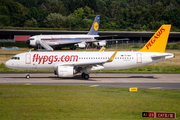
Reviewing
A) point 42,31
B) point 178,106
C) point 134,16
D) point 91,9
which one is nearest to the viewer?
point 178,106

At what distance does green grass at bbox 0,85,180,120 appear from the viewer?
14375mm

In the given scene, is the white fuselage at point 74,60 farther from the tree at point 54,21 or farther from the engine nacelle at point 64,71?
the tree at point 54,21

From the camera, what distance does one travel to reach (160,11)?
507 feet

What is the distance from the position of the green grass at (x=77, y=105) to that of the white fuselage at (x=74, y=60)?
12.3m

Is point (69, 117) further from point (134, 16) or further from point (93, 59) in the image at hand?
point (134, 16)

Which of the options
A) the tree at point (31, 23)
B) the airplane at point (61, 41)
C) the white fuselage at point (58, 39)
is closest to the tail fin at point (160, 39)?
the airplane at point (61, 41)

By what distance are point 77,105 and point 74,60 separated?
56.0 feet

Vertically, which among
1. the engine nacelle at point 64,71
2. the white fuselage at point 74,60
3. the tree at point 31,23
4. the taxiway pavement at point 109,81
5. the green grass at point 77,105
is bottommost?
the green grass at point 77,105

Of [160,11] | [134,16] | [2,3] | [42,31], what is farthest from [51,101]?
[2,3]

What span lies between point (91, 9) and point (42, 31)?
84.2 m

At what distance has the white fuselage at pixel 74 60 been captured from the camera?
3316 centimetres

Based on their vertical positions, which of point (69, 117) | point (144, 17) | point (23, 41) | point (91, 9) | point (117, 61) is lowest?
point (69, 117)

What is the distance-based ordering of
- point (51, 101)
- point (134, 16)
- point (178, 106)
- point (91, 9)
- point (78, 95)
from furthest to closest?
1. point (91, 9)
2. point (134, 16)
3. point (78, 95)
4. point (51, 101)
5. point (178, 106)

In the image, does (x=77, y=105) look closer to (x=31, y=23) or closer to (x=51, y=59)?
(x=51, y=59)
